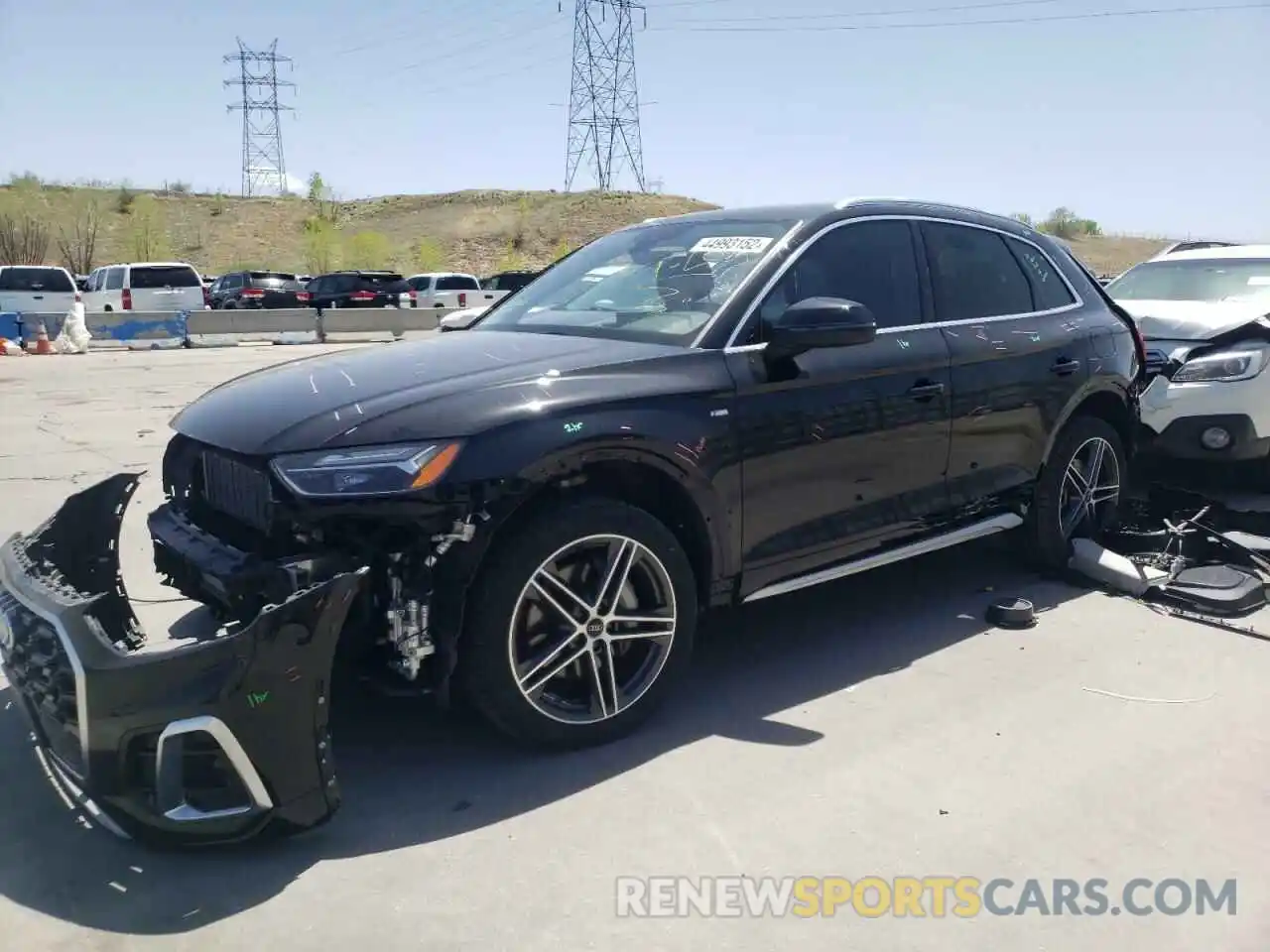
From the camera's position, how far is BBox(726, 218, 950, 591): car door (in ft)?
12.2

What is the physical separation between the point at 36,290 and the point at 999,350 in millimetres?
23862

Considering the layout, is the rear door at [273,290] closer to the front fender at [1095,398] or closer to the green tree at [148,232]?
the front fender at [1095,398]

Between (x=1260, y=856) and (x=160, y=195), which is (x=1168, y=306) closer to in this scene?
(x=1260, y=856)

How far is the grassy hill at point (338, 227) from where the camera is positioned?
192ft

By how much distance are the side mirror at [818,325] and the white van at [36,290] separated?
23196 mm

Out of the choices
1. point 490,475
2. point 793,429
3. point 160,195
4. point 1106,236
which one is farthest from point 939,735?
point 1106,236

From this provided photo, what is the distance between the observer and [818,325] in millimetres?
3596

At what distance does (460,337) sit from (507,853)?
2.12m

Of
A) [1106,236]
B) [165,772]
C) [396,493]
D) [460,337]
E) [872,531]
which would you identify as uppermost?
[1106,236]

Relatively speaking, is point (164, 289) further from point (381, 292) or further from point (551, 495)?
point (551, 495)

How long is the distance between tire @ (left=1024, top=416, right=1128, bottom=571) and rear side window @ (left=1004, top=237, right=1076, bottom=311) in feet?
1.99

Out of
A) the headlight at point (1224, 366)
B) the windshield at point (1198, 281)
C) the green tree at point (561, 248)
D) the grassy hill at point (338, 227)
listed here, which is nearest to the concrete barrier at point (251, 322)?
the windshield at point (1198, 281)

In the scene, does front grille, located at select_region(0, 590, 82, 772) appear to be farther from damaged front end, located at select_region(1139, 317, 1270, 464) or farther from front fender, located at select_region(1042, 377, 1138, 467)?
damaged front end, located at select_region(1139, 317, 1270, 464)

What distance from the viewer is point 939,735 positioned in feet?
11.7
